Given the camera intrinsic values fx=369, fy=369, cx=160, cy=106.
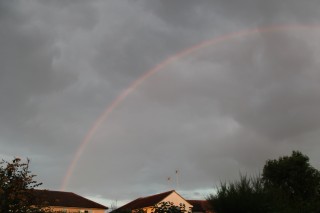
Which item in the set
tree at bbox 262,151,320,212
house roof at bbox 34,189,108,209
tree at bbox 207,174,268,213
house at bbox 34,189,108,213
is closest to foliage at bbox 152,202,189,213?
tree at bbox 207,174,268,213

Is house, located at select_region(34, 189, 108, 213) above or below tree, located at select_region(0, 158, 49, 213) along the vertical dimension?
above

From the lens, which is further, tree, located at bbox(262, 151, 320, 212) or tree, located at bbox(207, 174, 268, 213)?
tree, located at bbox(262, 151, 320, 212)

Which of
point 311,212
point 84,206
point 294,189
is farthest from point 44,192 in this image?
point 84,206

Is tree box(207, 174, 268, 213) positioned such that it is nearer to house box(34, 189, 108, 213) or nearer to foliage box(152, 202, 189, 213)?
foliage box(152, 202, 189, 213)

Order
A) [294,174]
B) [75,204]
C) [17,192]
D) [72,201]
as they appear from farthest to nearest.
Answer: [72,201] < [75,204] < [294,174] < [17,192]

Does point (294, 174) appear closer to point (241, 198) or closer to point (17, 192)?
point (241, 198)

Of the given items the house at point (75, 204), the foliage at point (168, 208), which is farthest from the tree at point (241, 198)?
the house at point (75, 204)

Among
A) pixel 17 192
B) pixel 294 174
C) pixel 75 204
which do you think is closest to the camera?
pixel 17 192

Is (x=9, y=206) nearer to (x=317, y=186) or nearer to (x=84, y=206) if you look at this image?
(x=317, y=186)

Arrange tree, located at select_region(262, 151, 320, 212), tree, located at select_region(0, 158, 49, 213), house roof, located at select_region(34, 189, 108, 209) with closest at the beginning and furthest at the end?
1. tree, located at select_region(0, 158, 49, 213)
2. tree, located at select_region(262, 151, 320, 212)
3. house roof, located at select_region(34, 189, 108, 209)

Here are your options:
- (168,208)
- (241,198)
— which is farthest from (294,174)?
(168,208)

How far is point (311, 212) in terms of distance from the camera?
2280 cm

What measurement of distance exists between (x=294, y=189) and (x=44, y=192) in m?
48.7

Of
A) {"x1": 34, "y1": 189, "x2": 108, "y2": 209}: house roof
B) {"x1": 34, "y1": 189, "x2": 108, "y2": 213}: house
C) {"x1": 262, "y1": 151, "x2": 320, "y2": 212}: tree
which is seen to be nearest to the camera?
{"x1": 262, "y1": 151, "x2": 320, "y2": 212}: tree
